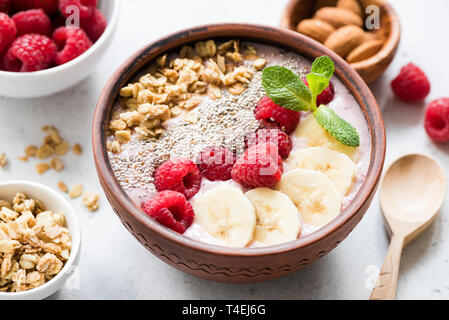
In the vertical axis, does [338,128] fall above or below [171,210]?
above

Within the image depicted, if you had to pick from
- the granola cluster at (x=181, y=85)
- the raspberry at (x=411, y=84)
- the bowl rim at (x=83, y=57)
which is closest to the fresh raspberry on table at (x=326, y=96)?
the granola cluster at (x=181, y=85)

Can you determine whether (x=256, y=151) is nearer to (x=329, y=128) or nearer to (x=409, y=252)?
(x=329, y=128)

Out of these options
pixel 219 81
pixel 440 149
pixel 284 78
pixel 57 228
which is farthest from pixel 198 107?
pixel 440 149

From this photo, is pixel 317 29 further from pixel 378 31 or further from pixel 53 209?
pixel 53 209

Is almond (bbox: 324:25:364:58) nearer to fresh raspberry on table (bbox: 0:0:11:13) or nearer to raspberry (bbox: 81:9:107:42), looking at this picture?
raspberry (bbox: 81:9:107:42)

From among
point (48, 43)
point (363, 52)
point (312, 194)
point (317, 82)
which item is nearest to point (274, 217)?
point (312, 194)

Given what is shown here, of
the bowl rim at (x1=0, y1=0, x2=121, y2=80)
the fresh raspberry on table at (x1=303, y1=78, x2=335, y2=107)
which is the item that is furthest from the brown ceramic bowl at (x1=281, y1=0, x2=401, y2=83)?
the bowl rim at (x1=0, y1=0, x2=121, y2=80)
